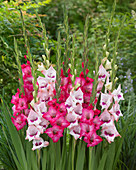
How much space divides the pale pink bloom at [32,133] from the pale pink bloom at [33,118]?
2cm

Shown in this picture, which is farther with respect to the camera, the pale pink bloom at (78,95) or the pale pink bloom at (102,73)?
the pale pink bloom at (102,73)

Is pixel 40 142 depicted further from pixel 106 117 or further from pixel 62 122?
pixel 106 117

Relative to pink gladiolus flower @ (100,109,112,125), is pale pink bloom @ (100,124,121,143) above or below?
below

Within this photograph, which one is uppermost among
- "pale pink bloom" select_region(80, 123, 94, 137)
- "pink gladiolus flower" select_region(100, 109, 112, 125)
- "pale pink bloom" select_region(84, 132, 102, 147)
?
"pink gladiolus flower" select_region(100, 109, 112, 125)

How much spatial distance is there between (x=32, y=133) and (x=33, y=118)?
0.26ft

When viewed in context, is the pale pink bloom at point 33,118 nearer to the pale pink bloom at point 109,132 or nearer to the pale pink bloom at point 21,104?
the pale pink bloom at point 21,104

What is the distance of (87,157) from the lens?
1.27m

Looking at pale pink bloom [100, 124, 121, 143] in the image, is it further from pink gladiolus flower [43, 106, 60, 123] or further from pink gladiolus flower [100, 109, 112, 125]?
pink gladiolus flower [43, 106, 60, 123]

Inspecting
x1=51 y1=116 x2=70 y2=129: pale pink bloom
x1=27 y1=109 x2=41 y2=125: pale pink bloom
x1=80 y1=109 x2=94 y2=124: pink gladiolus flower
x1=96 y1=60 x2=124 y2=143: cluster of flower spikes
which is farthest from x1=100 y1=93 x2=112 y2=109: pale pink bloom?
x1=27 y1=109 x2=41 y2=125: pale pink bloom

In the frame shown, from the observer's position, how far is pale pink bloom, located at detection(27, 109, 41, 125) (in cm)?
106

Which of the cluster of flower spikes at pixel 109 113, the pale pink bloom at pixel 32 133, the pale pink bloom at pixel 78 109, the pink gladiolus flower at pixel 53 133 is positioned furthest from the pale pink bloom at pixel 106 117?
the pale pink bloom at pixel 32 133

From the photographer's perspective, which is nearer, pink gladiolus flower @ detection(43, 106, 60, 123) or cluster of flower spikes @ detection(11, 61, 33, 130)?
pink gladiolus flower @ detection(43, 106, 60, 123)

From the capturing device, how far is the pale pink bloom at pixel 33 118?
41.6 inches

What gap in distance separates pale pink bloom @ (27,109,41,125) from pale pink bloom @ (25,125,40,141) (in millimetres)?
24
